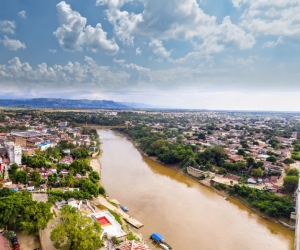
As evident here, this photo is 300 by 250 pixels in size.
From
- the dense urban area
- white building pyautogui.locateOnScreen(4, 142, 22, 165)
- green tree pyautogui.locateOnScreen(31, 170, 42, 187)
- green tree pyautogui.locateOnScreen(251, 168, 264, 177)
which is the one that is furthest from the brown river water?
white building pyautogui.locateOnScreen(4, 142, 22, 165)

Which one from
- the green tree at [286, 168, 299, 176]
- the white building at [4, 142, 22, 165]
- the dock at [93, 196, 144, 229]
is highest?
the white building at [4, 142, 22, 165]

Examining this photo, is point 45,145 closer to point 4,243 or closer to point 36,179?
point 36,179

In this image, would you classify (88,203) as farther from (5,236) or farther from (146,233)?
(5,236)

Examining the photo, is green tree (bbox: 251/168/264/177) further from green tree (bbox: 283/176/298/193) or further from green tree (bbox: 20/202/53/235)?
green tree (bbox: 20/202/53/235)

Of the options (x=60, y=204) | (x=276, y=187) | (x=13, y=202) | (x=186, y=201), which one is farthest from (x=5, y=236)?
(x=276, y=187)

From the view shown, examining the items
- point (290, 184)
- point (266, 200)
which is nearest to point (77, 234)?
point (266, 200)

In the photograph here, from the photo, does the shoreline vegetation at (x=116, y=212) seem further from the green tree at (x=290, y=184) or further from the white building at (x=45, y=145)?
the white building at (x=45, y=145)
